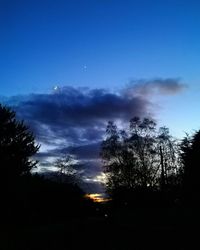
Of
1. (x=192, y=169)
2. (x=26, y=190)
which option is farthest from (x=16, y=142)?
(x=192, y=169)

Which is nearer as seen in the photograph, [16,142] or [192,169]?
[192,169]

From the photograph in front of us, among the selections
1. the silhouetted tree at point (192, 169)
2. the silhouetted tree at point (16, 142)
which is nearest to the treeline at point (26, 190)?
the silhouetted tree at point (16, 142)

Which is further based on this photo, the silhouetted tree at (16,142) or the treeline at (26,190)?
the silhouetted tree at (16,142)

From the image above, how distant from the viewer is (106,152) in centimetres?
5516

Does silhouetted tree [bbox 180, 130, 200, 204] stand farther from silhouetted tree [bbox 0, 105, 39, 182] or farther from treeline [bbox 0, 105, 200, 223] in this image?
silhouetted tree [bbox 0, 105, 39, 182]

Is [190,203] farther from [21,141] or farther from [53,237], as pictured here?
[21,141]


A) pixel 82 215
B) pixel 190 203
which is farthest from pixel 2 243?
pixel 82 215

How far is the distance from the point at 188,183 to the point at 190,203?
6.69 feet

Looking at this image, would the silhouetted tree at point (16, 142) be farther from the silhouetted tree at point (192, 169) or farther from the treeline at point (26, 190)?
the silhouetted tree at point (192, 169)

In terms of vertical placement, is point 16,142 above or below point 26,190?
above

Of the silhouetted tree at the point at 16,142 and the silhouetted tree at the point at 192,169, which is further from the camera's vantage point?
the silhouetted tree at the point at 16,142

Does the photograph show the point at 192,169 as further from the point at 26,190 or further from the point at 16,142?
the point at 16,142

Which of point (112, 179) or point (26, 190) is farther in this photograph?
point (112, 179)

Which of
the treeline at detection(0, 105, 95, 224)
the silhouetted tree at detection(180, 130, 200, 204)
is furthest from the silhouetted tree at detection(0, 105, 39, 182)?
the silhouetted tree at detection(180, 130, 200, 204)
